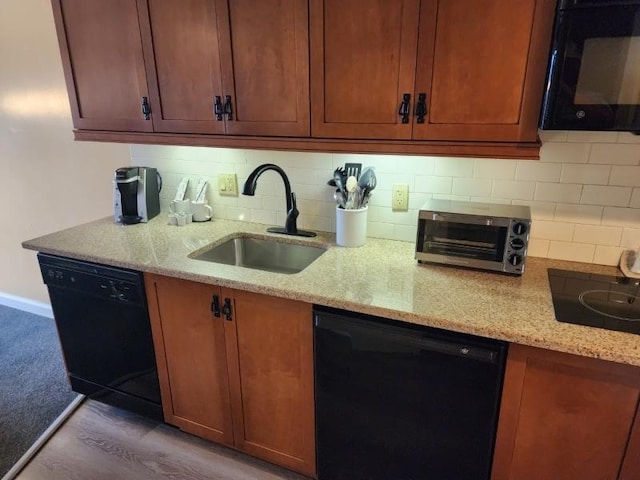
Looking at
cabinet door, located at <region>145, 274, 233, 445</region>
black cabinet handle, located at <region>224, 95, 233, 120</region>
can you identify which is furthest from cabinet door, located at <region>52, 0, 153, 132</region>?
cabinet door, located at <region>145, 274, 233, 445</region>

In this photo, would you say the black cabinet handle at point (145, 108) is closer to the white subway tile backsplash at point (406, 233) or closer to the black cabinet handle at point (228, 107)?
the black cabinet handle at point (228, 107)

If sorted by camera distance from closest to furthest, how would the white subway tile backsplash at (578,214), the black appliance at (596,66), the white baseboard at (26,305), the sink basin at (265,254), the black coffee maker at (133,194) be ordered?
the black appliance at (596,66) → the white subway tile backsplash at (578,214) → the sink basin at (265,254) → the black coffee maker at (133,194) → the white baseboard at (26,305)

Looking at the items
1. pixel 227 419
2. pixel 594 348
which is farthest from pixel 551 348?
pixel 227 419

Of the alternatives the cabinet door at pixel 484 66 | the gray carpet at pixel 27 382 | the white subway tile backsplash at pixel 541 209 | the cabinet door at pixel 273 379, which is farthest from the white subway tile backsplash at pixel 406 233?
the gray carpet at pixel 27 382

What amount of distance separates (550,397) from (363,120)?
3.44ft

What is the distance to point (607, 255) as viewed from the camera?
1.59 m

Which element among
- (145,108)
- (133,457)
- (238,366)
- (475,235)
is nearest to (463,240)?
(475,235)

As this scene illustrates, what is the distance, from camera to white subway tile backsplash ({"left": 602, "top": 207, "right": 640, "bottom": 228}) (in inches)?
60.0

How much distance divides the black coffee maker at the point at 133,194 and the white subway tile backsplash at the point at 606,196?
6.47 ft

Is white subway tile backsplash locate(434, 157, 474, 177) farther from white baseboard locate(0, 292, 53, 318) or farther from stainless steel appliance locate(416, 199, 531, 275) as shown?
white baseboard locate(0, 292, 53, 318)

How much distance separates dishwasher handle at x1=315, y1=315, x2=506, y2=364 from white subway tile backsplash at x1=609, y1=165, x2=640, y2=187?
0.80 metres

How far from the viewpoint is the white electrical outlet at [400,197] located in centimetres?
181

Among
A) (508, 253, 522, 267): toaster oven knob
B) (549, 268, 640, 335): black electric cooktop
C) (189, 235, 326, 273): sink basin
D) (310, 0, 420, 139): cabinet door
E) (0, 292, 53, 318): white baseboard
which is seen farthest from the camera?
(0, 292, 53, 318): white baseboard

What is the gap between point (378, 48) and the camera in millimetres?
1389
